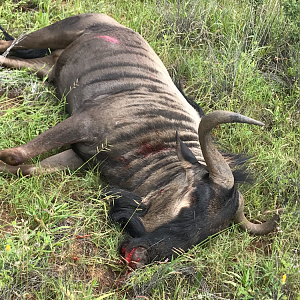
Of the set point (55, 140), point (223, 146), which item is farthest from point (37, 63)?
point (223, 146)

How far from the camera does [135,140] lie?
10.7 feet

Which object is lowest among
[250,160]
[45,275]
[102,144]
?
[250,160]

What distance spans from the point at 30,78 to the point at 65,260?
82.1 inches

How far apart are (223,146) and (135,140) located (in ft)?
4.01

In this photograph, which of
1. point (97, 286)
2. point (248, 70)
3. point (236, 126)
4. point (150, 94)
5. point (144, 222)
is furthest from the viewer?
point (248, 70)

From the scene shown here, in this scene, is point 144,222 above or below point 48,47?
below

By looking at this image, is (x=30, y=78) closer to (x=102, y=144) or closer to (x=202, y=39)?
(x=102, y=144)

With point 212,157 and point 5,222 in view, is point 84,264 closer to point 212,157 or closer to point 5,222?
point 5,222

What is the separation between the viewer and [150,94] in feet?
11.5

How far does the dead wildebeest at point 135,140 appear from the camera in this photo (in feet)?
9.14

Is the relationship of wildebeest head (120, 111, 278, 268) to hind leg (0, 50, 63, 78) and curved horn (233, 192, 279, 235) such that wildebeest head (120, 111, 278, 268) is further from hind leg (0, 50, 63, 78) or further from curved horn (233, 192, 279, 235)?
hind leg (0, 50, 63, 78)

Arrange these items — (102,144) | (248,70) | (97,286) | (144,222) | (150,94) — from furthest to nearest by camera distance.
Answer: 1. (248,70)
2. (150,94)
3. (102,144)
4. (144,222)
5. (97,286)

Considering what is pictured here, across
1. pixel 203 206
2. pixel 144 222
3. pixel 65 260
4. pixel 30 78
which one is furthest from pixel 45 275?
pixel 30 78

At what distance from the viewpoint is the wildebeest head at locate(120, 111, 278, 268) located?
2729 millimetres
